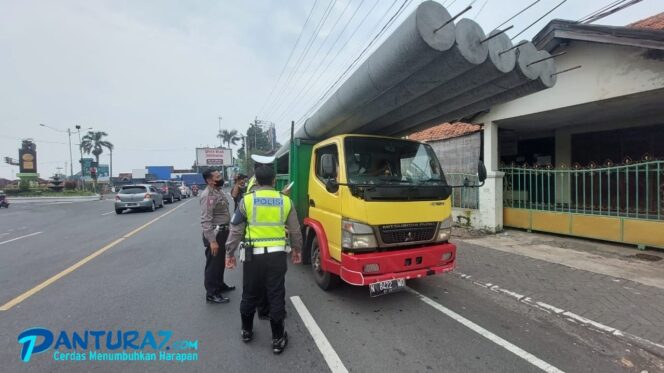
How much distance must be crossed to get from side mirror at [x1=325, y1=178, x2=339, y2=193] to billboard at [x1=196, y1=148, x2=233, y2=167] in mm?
54636

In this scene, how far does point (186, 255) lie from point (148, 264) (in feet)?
2.64

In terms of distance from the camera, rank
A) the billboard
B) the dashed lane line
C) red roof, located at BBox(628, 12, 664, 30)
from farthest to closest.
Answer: the billboard
red roof, located at BBox(628, 12, 664, 30)
the dashed lane line

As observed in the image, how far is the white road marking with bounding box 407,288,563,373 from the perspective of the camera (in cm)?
283

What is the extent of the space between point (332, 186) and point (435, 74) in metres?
1.79

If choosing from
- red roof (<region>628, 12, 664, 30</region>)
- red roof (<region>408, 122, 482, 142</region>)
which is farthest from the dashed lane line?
red roof (<region>628, 12, 664, 30</region>)

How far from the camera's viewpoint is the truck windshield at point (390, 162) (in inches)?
168

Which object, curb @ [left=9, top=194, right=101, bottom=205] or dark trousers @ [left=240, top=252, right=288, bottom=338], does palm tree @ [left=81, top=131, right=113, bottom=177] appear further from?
dark trousers @ [left=240, top=252, right=288, bottom=338]

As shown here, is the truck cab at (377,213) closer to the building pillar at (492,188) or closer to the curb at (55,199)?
the building pillar at (492,188)

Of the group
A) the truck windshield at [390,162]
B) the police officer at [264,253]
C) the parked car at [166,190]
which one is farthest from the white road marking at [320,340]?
the parked car at [166,190]

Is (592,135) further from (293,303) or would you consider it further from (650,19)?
(293,303)

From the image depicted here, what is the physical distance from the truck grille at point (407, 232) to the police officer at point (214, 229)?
7.16ft

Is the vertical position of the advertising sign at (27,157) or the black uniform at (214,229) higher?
the advertising sign at (27,157)

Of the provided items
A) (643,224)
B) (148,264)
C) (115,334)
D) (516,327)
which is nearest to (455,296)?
(516,327)

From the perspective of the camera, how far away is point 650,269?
5371 millimetres
